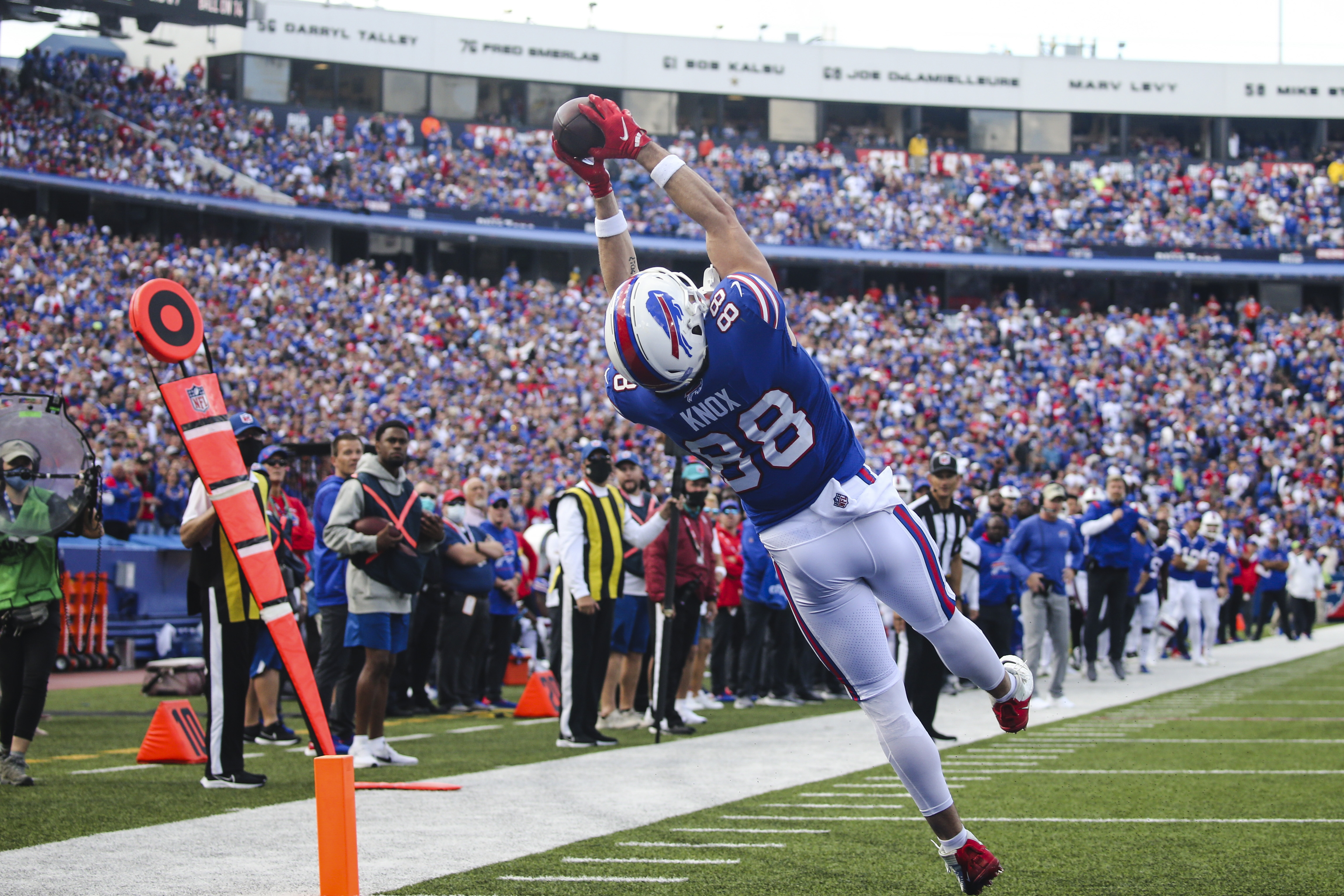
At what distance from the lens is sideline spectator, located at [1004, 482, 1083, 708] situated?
1288 cm

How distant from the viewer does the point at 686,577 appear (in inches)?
425

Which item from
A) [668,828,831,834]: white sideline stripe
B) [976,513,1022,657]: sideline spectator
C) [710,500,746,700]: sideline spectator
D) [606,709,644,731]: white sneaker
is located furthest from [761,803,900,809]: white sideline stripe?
[710,500,746,700]: sideline spectator

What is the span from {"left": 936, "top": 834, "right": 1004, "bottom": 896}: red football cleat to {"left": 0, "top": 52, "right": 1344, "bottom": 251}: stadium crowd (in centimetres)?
3457

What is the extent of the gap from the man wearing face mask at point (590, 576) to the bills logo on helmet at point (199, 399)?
523 cm

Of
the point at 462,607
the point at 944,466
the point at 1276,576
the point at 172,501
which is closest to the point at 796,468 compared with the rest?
the point at 944,466

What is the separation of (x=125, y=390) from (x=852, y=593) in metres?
20.9

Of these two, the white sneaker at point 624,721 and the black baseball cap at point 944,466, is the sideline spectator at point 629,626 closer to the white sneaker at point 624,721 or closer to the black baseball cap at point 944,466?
the white sneaker at point 624,721

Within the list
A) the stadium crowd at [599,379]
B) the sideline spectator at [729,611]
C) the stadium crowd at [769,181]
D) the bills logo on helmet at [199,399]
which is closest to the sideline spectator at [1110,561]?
the stadium crowd at [599,379]

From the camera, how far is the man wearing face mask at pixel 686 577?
34.0 ft

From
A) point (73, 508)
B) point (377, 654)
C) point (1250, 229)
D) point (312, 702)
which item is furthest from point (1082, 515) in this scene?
point (1250, 229)

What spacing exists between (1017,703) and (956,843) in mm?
611

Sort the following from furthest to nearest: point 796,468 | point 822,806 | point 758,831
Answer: point 822,806
point 758,831
point 796,468

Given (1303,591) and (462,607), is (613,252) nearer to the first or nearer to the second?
(462,607)

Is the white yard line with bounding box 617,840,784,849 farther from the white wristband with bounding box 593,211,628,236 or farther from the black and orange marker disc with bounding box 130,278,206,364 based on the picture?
the black and orange marker disc with bounding box 130,278,206,364
